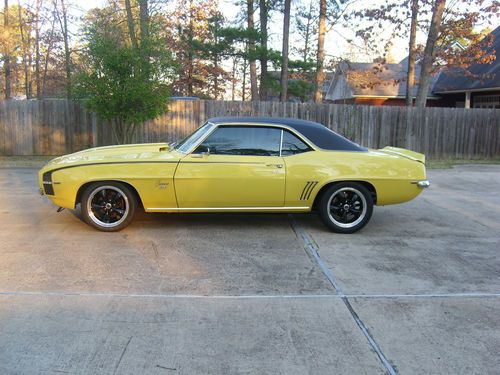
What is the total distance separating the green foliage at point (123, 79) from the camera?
1337 cm

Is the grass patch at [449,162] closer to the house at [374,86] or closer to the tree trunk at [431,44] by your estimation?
the tree trunk at [431,44]

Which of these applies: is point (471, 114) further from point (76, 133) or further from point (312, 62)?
point (76, 133)

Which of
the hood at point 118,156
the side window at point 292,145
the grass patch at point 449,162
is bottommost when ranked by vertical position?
the grass patch at point 449,162

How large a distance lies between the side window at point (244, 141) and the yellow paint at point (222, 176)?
0.10 meters

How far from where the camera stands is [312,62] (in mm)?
26219

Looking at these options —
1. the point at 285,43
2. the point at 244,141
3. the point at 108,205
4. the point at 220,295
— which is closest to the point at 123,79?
the point at 108,205

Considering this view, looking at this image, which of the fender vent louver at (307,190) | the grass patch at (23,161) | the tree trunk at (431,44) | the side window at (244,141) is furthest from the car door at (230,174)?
the tree trunk at (431,44)

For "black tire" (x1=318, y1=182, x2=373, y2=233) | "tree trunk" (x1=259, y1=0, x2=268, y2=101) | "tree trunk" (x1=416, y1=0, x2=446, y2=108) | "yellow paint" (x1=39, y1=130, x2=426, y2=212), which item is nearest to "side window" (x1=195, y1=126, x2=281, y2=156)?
"yellow paint" (x1=39, y1=130, x2=426, y2=212)

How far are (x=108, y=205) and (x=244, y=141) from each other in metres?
1.97

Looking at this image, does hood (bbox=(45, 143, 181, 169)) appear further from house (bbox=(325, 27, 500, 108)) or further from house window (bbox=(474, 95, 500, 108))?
house window (bbox=(474, 95, 500, 108))

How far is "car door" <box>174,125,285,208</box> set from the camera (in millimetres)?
6379

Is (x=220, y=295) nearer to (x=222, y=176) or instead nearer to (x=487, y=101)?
(x=222, y=176)

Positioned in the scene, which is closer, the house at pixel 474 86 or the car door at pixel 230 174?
the car door at pixel 230 174

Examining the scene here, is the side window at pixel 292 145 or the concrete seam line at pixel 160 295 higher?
the side window at pixel 292 145
